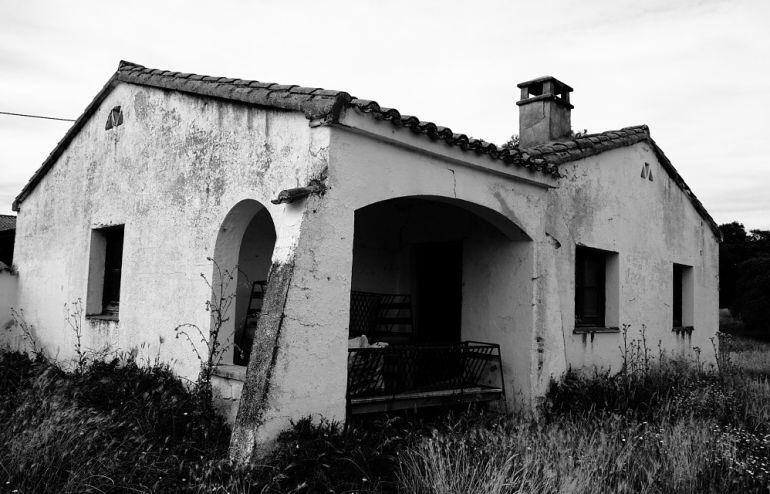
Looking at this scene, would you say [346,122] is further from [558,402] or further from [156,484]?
[558,402]

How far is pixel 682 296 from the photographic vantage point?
11883mm

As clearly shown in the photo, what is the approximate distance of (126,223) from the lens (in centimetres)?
793

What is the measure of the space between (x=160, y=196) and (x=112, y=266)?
6.25 ft

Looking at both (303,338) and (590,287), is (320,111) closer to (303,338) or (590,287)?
(303,338)

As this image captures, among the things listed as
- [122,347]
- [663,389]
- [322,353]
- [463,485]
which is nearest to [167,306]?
[122,347]

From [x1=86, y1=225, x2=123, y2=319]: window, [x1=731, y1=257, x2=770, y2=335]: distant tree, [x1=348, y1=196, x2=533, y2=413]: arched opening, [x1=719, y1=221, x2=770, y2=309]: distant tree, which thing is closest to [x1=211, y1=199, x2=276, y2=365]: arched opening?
[x1=348, y1=196, x2=533, y2=413]: arched opening

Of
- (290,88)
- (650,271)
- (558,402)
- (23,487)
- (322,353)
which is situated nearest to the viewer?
(23,487)

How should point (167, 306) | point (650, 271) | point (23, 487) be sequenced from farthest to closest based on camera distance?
point (650, 271), point (167, 306), point (23, 487)

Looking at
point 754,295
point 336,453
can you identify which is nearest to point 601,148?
point 336,453

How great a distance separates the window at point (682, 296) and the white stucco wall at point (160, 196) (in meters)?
8.62

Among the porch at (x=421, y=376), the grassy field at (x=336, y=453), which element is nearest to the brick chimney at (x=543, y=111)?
the porch at (x=421, y=376)

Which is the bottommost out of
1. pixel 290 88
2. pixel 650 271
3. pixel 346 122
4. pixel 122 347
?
pixel 122 347

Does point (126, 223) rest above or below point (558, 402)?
above

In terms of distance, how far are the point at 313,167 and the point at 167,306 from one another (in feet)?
8.85
